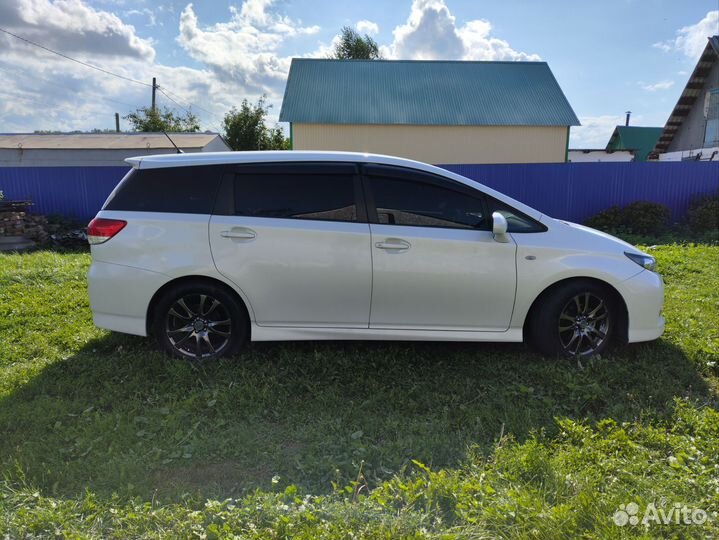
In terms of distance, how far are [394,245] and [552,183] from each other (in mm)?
10915

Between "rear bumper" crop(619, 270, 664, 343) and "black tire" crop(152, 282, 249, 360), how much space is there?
3.18 metres

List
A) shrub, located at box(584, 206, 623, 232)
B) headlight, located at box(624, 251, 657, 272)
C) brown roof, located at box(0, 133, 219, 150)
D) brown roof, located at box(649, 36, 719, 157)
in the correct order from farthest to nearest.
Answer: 1. brown roof, located at box(649, 36, 719, 157)
2. brown roof, located at box(0, 133, 219, 150)
3. shrub, located at box(584, 206, 623, 232)
4. headlight, located at box(624, 251, 657, 272)

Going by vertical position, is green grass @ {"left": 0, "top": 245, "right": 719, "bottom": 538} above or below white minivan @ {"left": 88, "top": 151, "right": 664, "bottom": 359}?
below

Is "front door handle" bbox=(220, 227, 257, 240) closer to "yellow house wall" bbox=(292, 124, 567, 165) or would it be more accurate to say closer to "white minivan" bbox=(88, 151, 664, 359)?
"white minivan" bbox=(88, 151, 664, 359)

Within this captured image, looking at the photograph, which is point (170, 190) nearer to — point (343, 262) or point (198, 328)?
point (198, 328)

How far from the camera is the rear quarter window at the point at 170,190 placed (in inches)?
162

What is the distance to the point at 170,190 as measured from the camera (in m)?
4.14

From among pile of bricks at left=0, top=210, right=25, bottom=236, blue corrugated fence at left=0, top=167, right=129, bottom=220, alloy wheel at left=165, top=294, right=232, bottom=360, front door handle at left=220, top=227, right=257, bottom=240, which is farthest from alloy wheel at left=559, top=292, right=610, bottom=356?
blue corrugated fence at left=0, top=167, right=129, bottom=220

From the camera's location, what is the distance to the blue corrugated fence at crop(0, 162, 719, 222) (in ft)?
43.7

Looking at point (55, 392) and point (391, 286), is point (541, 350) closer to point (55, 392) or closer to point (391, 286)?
point (391, 286)

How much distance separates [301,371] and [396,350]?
90 centimetres

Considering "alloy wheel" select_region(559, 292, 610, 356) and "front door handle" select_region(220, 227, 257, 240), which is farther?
"alloy wheel" select_region(559, 292, 610, 356)

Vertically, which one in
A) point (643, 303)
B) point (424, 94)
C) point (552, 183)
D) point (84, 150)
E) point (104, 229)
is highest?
point (424, 94)

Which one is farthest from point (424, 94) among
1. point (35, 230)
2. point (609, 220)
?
point (35, 230)
